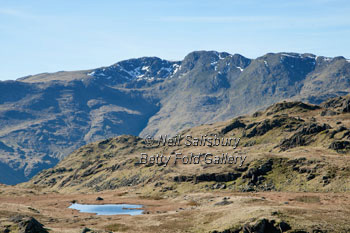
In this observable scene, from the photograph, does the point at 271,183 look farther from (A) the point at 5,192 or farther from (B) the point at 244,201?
(A) the point at 5,192

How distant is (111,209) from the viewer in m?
155

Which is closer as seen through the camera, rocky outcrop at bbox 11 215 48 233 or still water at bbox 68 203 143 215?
rocky outcrop at bbox 11 215 48 233

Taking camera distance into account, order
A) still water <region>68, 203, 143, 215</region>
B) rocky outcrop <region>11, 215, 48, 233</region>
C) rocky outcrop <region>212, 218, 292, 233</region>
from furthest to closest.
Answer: still water <region>68, 203, 143, 215</region> → rocky outcrop <region>11, 215, 48, 233</region> → rocky outcrop <region>212, 218, 292, 233</region>

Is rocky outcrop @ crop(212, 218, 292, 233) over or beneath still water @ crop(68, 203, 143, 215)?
over

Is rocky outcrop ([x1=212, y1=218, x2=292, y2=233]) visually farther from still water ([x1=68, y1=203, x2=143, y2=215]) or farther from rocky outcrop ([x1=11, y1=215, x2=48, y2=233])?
still water ([x1=68, y1=203, x2=143, y2=215])

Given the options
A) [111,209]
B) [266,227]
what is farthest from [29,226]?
[111,209]

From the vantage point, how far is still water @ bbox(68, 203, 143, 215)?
471 feet

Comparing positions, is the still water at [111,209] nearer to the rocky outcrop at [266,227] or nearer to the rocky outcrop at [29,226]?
the rocky outcrop at [29,226]

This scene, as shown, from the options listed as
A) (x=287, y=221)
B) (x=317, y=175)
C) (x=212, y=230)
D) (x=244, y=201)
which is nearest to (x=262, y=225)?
(x=287, y=221)

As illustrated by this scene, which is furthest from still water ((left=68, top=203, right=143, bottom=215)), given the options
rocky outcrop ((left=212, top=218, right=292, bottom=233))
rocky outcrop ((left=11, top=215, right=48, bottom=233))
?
rocky outcrop ((left=212, top=218, right=292, bottom=233))

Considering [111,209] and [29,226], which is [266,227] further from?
[111,209]

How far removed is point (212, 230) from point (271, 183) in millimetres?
86397

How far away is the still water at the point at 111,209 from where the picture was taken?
143625 millimetres

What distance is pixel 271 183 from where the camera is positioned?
173250 millimetres
